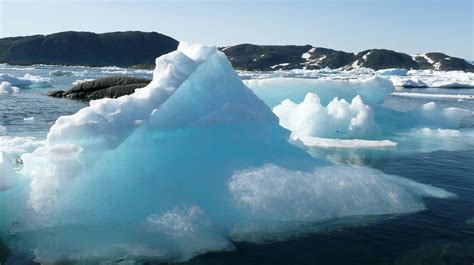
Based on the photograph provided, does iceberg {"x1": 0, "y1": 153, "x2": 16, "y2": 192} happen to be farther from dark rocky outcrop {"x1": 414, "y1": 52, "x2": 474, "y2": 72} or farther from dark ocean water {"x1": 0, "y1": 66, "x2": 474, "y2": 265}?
dark rocky outcrop {"x1": 414, "y1": 52, "x2": 474, "y2": 72}

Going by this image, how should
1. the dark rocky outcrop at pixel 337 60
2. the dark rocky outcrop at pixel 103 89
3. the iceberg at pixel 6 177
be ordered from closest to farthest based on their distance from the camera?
the iceberg at pixel 6 177
the dark rocky outcrop at pixel 103 89
the dark rocky outcrop at pixel 337 60

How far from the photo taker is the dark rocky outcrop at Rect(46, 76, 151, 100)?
137 ft

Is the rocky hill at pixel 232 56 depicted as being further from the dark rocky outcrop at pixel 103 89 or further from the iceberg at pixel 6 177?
the iceberg at pixel 6 177

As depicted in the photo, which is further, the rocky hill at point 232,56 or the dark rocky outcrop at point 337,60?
the rocky hill at point 232,56

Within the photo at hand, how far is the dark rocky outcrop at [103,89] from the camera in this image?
41.7m

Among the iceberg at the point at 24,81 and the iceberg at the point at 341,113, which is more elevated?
the iceberg at the point at 341,113

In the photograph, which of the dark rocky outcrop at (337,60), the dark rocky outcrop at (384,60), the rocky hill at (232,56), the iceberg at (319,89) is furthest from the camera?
the rocky hill at (232,56)

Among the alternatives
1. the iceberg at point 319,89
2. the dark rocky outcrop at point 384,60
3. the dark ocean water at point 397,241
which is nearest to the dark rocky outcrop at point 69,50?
the dark rocky outcrop at point 384,60

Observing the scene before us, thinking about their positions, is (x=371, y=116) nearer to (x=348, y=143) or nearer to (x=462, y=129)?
(x=348, y=143)

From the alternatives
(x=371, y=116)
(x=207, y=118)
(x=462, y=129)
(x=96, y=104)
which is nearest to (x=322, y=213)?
(x=207, y=118)

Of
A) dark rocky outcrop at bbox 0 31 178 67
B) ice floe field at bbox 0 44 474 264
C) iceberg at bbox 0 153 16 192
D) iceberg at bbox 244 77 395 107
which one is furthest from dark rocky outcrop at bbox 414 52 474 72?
iceberg at bbox 0 153 16 192

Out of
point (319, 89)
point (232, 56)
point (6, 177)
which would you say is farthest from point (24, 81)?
point (232, 56)

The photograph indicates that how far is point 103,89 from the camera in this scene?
43.9 meters

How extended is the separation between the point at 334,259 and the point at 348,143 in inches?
471
